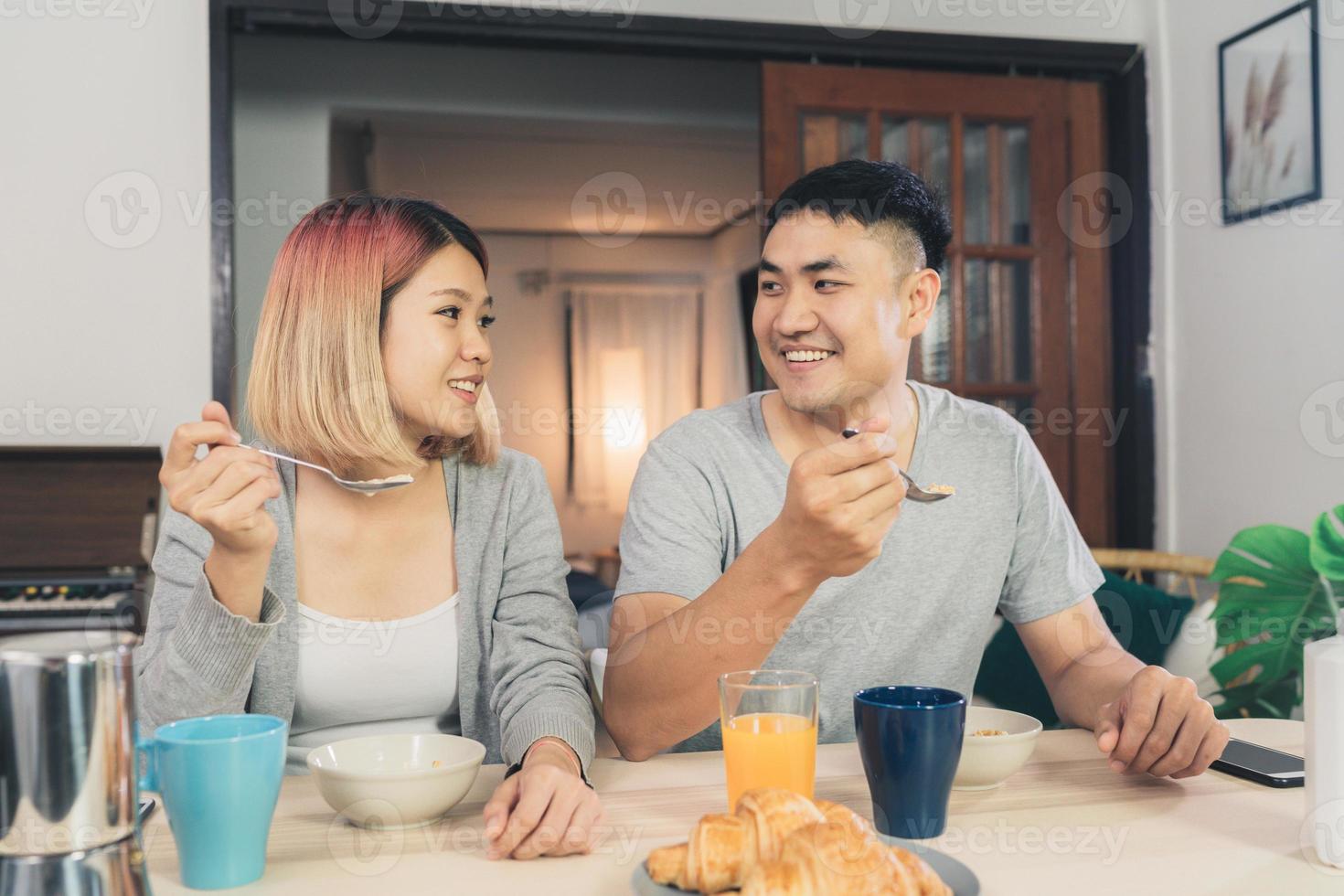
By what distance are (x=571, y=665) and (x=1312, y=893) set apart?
0.71m

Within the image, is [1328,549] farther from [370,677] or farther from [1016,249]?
[1016,249]

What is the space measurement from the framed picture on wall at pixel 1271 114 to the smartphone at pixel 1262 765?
1.59 metres

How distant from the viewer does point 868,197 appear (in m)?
1.46

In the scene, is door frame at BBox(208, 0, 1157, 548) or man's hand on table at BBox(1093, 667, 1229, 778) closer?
man's hand on table at BBox(1093, 667, 1229, 778)

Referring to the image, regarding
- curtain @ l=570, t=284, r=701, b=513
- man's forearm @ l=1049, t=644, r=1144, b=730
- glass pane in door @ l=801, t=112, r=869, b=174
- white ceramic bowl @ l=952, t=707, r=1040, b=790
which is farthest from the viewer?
curtain @ l=570, t=284, r=701, b=513

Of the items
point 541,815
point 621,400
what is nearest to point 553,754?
point 541,815

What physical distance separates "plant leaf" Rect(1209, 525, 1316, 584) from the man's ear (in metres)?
0.62

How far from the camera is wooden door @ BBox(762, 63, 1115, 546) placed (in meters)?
2.86

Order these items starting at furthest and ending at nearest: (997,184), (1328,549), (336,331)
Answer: (997,184), (1328,549), (336,331)

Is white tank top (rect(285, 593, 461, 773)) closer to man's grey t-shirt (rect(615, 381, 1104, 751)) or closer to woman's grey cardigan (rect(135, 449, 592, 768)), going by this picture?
woman's grey cardigan (rect(135, 449, 592, 768))

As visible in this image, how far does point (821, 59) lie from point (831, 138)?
0.65 ft

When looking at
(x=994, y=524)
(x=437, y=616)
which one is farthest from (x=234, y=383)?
(x=994, y=524)

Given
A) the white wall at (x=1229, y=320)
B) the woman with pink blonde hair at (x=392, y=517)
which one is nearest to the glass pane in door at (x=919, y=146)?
the white wall at (x=1229, y=320)

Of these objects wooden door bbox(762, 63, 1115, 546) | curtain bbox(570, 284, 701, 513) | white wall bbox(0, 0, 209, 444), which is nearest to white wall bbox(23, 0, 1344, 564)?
white wall bbox(0, 0, 209, 444)
